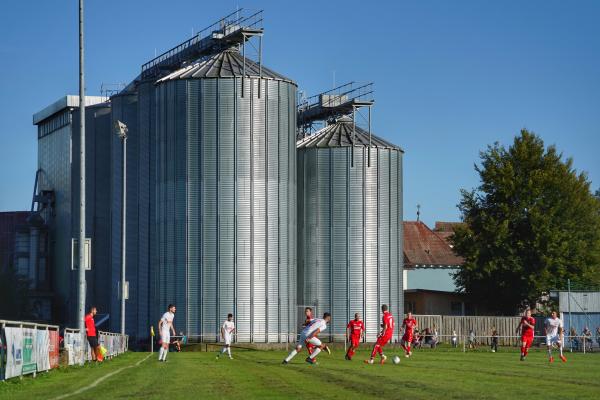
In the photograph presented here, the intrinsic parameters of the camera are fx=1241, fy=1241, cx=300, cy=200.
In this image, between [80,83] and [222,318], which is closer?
[80,83]

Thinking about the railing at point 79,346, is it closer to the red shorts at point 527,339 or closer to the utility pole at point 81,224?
the utility pole at point 81,224

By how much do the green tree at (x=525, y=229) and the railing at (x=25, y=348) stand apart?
6638 cm

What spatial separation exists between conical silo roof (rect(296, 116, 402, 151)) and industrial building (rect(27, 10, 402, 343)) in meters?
0.16

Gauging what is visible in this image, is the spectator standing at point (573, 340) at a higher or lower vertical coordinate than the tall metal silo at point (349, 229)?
lower

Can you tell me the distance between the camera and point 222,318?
73.4 metres

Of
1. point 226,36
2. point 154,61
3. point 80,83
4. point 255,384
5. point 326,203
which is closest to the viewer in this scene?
point 255,384

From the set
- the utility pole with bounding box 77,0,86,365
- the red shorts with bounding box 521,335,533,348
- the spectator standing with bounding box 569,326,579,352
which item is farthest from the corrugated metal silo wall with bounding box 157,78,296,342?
the utility pole with bounding box 77,0,86,365

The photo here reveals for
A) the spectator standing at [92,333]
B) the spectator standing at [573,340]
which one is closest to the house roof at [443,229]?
the spectator standing at [573,340]

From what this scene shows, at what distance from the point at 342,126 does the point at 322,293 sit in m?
13.2

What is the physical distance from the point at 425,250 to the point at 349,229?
1548 inches

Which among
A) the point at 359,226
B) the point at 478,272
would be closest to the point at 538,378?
the point at 359,226

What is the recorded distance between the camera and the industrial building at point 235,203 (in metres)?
74.1

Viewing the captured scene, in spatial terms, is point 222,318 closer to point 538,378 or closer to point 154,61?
point 154,61

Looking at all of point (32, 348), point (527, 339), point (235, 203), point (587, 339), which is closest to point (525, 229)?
point (587, 339)
